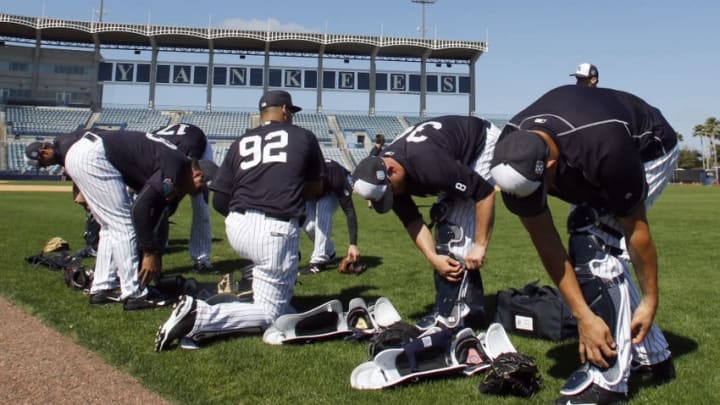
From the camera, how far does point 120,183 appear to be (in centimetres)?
507

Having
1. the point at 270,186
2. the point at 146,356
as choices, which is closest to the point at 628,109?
the point at 270,186

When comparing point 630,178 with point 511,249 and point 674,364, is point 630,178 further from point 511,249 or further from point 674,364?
point 511,249

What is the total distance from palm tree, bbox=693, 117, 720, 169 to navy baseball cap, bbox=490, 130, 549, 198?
92489 mm

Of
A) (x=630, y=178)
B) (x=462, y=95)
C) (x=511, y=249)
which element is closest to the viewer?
(x=630, y=178)

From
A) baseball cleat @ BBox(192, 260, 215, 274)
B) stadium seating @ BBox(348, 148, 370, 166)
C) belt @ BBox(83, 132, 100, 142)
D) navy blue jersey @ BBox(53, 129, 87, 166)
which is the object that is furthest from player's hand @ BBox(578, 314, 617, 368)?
stadium seating @ BBox(348, 148, 370, 166)

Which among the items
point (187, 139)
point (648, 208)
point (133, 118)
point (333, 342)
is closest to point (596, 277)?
point (648, 208)

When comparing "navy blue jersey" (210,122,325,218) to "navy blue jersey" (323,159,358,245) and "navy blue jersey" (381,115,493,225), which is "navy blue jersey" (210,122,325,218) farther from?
"navy blue jersey" (323,159,358,245)

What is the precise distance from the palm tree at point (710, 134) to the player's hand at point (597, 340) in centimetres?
9208

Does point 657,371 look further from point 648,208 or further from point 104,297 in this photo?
point 104,297

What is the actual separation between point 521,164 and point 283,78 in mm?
48292

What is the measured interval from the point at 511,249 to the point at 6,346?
6670 mm

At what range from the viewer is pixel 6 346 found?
3.84m

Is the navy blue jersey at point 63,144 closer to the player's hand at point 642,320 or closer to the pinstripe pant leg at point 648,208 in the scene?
the pinstripe pant leg at point 648,208

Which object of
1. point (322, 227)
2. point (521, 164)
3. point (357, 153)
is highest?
point (357, 153)
